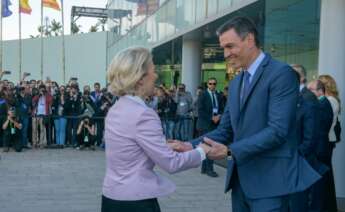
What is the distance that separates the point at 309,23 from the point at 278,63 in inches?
460

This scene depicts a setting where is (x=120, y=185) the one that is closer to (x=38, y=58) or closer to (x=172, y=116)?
(x=172, y=116)

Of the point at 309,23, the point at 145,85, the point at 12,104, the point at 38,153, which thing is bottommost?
the point at 38,153

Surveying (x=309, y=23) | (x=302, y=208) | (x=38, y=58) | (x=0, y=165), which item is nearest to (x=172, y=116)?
(x=309, y=23)

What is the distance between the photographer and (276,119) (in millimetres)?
3301

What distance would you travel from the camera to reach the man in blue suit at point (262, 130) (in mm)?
3316

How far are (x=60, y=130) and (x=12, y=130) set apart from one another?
1.74 meters

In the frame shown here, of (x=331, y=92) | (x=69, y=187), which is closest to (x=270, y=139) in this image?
(x=331, y=92)

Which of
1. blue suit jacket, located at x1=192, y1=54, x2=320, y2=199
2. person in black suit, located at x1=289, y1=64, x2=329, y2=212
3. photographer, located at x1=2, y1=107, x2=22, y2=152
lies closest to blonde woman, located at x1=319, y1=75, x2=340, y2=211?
person in black suit, located at x1=289, y1=64, x2=329, y2=212

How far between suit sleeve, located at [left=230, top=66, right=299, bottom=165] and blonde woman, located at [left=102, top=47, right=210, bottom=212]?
1.08 feet

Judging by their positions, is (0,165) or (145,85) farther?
(0,165)

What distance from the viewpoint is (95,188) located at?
364 inches

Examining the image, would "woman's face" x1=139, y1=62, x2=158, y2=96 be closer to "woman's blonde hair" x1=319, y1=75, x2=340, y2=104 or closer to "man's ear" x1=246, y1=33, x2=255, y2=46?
"man's ear" x1=246, y1=33, x2=255, y2=46

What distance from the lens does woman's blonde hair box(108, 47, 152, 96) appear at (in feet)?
10.5

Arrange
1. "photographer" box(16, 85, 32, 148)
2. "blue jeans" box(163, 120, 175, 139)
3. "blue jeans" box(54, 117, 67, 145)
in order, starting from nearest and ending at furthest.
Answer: "photographer" box(16, 85, 32, 148), "blue jeans" box(54, 117, 67, 145), "blue jeans" box(163, 120, 175, 139)
